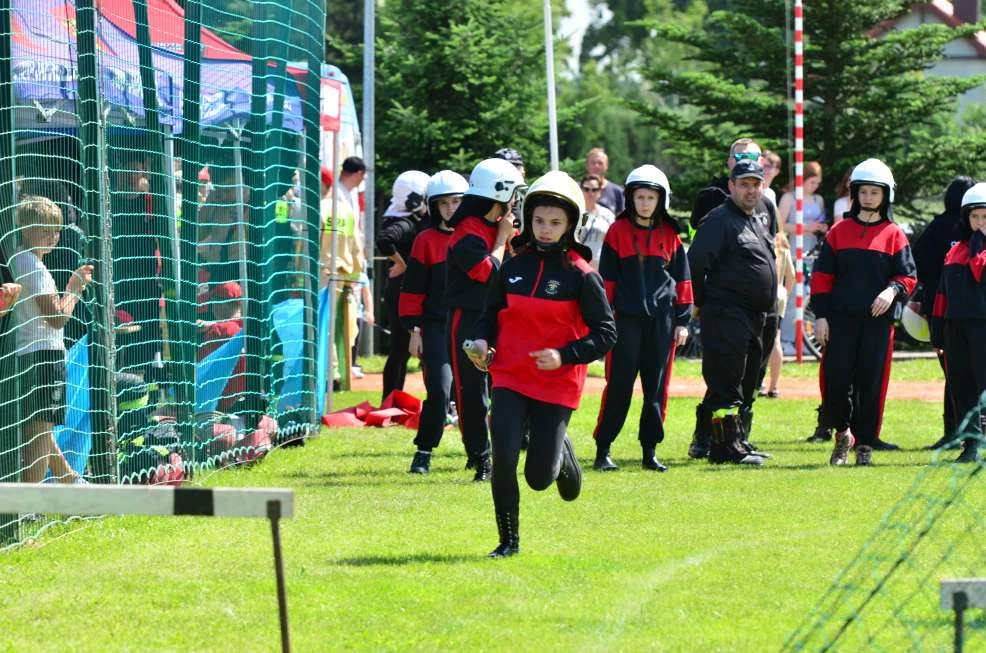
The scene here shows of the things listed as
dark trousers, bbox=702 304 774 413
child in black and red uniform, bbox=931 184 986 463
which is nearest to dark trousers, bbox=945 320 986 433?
Answer: child in black and red uniform, bbox=931 184 986 463

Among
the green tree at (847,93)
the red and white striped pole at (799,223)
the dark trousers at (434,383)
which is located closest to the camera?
the dark trousers at (434,383)

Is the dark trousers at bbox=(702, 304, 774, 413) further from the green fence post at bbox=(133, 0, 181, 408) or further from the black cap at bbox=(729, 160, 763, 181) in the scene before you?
the green fence post at bbox=(133, 0, 181, 408)

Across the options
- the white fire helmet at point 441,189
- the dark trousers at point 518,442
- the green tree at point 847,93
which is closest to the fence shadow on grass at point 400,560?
the dark trousers at point 518,442

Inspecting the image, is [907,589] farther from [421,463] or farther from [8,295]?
[421,463]

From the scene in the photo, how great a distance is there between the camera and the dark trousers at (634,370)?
1160 cm

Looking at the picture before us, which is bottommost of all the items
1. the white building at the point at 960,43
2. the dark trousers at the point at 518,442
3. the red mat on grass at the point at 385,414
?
the red mat on grass at the point at 385,414

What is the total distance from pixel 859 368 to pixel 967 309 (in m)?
0.82

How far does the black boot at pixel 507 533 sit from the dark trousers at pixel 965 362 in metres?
4.67

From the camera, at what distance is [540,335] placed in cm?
813

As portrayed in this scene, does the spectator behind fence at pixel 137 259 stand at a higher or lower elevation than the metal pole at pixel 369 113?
lower

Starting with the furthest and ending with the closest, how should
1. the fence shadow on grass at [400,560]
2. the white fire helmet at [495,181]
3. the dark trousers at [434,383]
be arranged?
the dark trousers at [434,383] < the white fire helmet at [495,181] < the fence shadow on grass at [400,560]

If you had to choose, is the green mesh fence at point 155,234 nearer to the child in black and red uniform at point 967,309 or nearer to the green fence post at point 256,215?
the green fence post at point 256,215

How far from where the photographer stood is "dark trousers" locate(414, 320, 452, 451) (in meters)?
11.4

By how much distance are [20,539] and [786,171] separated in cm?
1693
